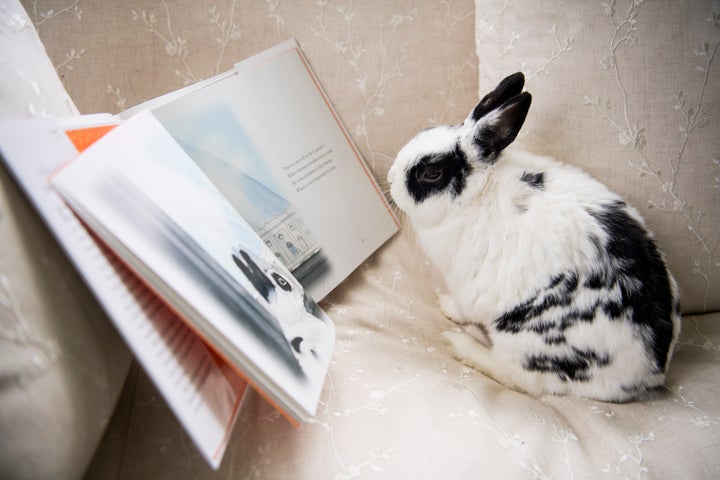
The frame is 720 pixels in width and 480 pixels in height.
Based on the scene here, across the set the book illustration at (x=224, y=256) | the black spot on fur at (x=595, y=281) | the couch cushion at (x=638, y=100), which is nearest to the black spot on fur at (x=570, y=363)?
the black spot on fur at (x=595, y=281)

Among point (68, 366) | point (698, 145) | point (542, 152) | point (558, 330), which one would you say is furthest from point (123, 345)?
point (698, 145)

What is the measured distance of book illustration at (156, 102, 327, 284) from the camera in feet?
2.77

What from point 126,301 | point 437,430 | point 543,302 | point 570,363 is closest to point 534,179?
point 543,302

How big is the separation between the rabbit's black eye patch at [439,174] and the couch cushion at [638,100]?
0.20 metres

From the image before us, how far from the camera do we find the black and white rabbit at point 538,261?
78 centimetres

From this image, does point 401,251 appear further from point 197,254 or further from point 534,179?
point 197,254

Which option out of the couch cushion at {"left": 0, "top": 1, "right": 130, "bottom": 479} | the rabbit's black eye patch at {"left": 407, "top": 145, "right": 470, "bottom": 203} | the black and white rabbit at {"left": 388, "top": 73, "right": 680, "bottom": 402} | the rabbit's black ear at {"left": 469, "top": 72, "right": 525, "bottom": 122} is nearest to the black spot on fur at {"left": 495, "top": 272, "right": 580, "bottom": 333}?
the black and white rabbit at {"left": 388, "top": 73, "right": 680, "bottom": 402}

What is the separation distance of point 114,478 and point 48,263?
0.33 meters

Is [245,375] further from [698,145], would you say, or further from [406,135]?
[698,145]

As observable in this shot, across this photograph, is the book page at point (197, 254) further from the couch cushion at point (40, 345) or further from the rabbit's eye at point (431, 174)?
the rabbit's eye at point (431, 174)

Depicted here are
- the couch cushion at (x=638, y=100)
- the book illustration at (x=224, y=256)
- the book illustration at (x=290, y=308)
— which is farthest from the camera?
the couch cushion at (x=638, y=100)

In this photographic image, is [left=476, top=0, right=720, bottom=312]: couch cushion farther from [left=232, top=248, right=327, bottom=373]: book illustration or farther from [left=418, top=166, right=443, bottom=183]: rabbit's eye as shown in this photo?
[left=232, top=248, right=327, bottom=373]: book illustration

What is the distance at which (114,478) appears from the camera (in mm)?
614

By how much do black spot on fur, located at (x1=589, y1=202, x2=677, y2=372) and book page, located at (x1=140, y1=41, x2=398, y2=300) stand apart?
548mm
